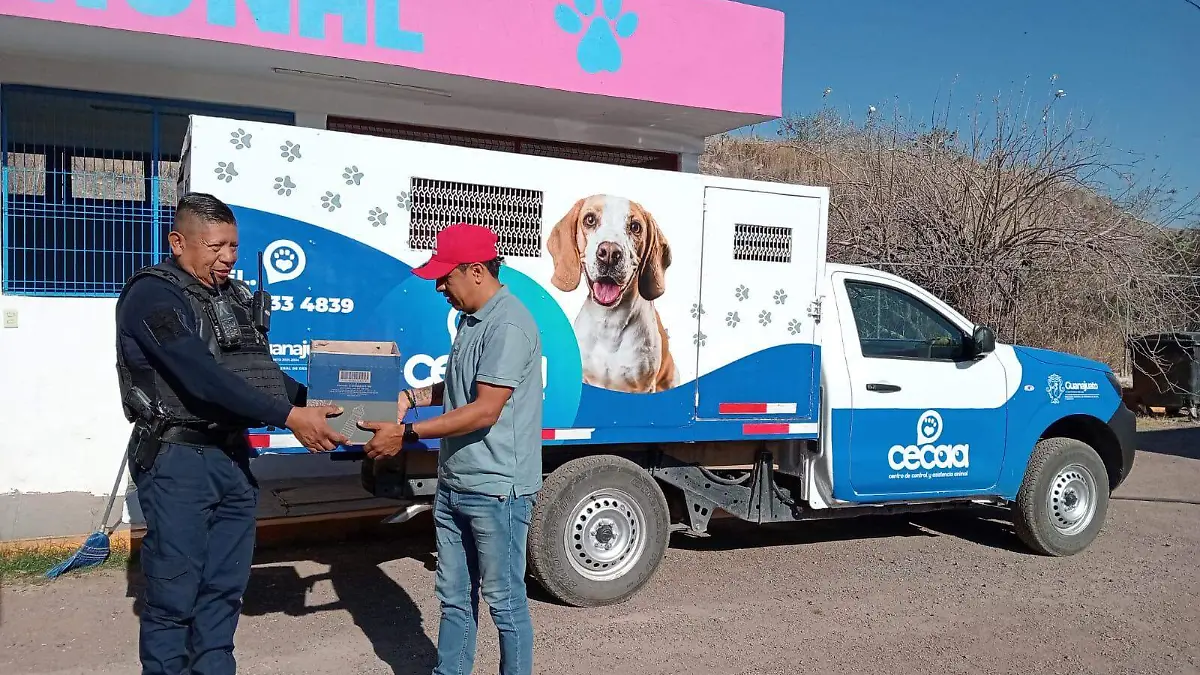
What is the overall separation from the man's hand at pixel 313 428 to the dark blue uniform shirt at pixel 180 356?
131 millimetres

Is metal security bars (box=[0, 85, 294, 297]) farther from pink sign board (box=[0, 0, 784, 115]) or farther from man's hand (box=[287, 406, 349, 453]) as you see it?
man's hand (box=[287, 406, 349, 453])

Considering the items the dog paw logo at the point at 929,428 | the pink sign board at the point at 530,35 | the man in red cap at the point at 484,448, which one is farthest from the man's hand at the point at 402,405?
the pink sign board at the point at 530,35

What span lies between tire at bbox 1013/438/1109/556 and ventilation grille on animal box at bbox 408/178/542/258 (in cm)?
396

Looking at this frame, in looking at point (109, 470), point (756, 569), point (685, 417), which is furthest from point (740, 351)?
point (109, 470)

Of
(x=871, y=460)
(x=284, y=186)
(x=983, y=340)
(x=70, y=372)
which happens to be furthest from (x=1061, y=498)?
(x=70, y=372)

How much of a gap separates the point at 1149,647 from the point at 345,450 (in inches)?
173

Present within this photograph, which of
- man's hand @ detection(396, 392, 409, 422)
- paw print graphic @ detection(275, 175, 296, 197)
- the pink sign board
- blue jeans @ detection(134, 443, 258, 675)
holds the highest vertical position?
the pink sign board

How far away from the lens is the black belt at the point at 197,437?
11.1 ft

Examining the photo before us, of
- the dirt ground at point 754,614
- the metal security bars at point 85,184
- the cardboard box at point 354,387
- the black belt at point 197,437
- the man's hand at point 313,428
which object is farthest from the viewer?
the metal security bars at point 85,184

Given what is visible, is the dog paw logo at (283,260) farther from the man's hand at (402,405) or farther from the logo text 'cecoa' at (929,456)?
the logo text 'cecoa' at (929,456)

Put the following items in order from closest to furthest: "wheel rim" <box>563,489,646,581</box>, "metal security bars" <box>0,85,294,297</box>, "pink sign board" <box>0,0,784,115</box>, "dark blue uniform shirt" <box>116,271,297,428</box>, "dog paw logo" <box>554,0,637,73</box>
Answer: "dark blue uniform shirt" <box>116,271,297,428</box>
"wheel rim" <box>563,489,646,581</box>
"pink sign board" <box>0,0,784,115</box>
"metal security bars" <box>0,85,294,297</box>
"dog paw logo" <box>554,0,637,73</box>

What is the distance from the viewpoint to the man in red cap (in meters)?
3.60

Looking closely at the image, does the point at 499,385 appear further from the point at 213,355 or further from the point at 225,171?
the point at 225,171

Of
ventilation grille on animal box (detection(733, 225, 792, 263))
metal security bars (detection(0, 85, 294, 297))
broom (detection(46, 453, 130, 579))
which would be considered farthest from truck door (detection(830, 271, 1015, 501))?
metal security bars (detection(0, 85, 294, 297))
